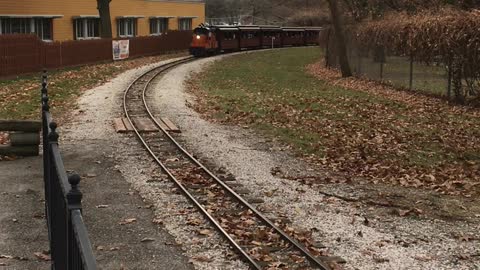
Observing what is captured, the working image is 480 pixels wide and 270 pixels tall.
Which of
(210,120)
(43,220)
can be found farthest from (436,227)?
(210,120)

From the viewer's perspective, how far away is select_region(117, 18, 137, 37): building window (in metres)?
52.7

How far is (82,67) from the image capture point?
118ft

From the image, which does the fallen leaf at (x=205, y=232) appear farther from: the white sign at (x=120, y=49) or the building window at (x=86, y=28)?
the building window at (x=86, y=28)

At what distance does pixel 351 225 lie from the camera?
8.31 m

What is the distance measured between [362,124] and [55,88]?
1379 cm

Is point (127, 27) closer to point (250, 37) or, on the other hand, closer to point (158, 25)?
point (158, 25)

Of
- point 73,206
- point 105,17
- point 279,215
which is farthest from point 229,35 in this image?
point 73,206

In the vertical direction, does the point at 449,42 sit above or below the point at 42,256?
above

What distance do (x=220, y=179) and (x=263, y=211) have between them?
6.56ft

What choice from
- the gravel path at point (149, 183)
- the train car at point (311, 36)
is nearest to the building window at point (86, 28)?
the gravel path at point (149, 183)

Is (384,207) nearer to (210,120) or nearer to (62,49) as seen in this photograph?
(210,120)

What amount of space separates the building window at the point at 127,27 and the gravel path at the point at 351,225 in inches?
1630

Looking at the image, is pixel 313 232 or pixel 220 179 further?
pixel 220 179

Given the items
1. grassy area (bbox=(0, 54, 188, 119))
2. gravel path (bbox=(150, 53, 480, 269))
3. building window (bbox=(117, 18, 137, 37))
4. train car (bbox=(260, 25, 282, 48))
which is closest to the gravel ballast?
gravel path (bbox=(150, 53, 480, 269))
